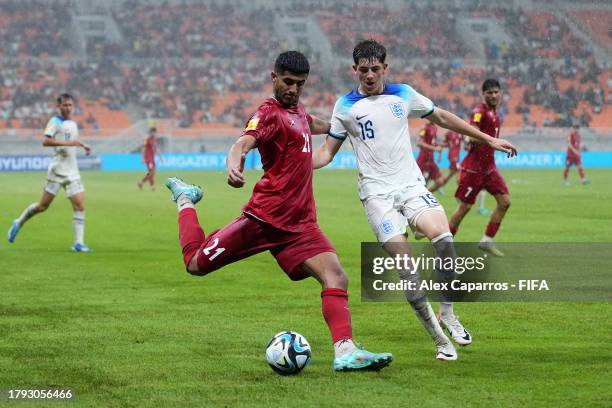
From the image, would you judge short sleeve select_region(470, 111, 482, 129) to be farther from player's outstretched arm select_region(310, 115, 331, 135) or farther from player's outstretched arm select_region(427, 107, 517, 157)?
player's outstretched arm select_region(310, 115, 331, 135)

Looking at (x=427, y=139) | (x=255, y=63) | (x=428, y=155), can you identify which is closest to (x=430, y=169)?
(x=428, y=155)

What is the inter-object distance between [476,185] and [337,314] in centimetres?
766

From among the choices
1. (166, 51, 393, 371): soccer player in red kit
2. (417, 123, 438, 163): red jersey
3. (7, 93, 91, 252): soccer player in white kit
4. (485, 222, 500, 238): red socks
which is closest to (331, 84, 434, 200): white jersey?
(166, 51, 393, 371): soccer player in red kit

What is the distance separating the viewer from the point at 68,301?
10820 mm

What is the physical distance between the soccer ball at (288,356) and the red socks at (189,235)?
90 cm

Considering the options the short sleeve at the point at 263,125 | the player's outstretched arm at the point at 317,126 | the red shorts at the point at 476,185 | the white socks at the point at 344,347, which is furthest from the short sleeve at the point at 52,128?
the white socks at the point at 344,347

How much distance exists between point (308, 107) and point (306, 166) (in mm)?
48967

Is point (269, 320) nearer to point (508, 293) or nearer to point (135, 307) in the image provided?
point (135, 307)

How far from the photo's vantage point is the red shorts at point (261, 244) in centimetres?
729

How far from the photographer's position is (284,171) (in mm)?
7223

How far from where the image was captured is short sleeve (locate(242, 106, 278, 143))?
23.0 ft

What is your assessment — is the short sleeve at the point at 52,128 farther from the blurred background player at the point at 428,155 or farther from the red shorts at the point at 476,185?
the blurred background player at the point at 428,155

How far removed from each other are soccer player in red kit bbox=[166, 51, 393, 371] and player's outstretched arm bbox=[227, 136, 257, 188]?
0.15 feet

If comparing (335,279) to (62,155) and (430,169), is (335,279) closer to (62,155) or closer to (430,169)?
(62,155)
